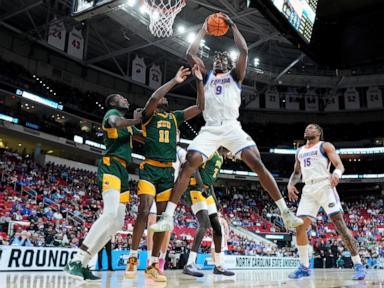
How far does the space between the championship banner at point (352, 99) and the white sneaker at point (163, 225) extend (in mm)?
35319

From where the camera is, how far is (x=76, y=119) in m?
29.4

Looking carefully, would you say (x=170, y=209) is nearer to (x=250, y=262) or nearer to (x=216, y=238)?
(x=216, y=238)

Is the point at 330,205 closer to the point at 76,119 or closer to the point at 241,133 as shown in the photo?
the point at 241,133

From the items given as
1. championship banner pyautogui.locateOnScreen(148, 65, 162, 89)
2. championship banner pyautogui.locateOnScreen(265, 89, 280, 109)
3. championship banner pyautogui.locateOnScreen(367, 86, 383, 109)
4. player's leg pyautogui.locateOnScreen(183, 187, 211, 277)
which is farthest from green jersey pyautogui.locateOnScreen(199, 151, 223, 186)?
championship banner pyautogui.locateOnScreen(367, 86, 383, 109)

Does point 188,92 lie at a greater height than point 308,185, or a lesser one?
greater

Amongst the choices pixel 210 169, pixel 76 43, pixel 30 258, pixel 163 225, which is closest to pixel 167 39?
pixel 76 43

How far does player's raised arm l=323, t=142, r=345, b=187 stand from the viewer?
6047 millimetres

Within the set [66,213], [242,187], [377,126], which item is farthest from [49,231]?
[377,126]

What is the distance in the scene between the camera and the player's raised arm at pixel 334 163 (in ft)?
19.8

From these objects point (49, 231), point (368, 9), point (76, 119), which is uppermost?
point (76, 119)

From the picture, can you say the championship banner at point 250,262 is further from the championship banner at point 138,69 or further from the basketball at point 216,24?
the championship banner at point 138,69

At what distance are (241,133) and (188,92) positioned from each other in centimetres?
3112

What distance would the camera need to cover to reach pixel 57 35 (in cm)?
2594

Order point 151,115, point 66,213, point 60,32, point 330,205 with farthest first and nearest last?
1. point 60,32
2. point 66,213
3. point 330,205
4. point 151,115
